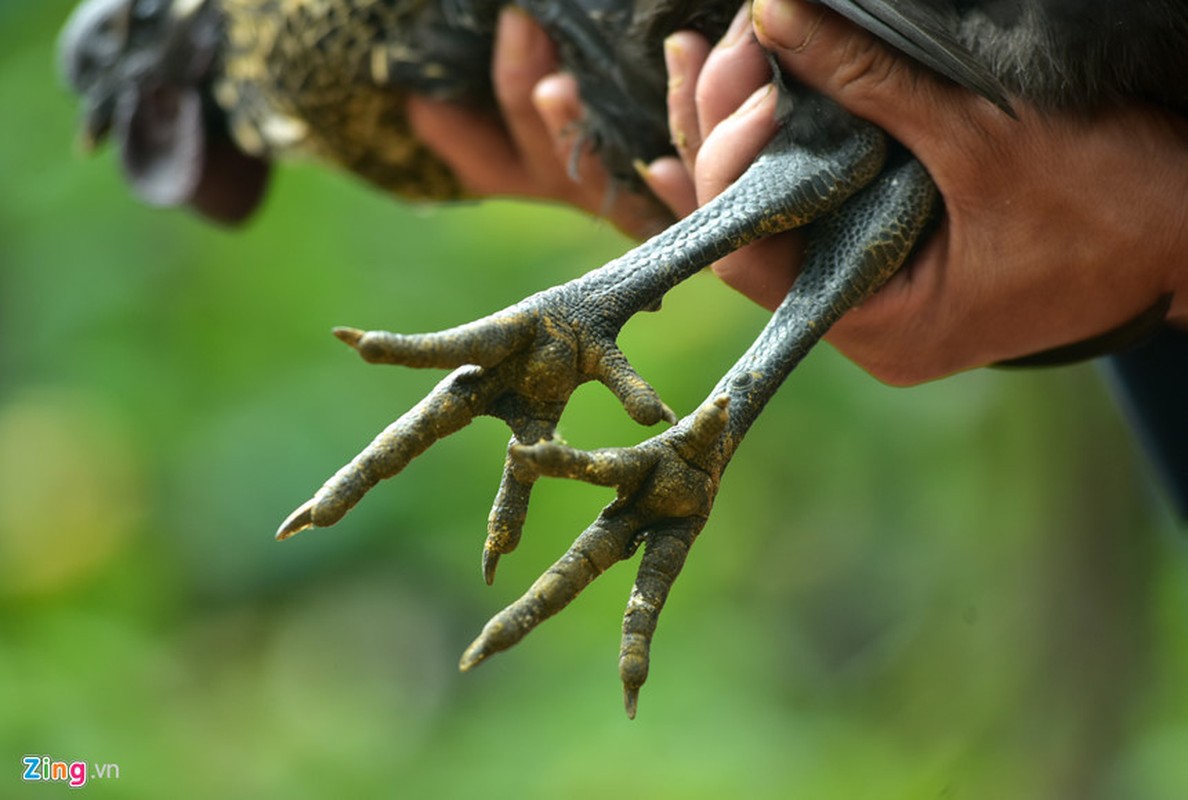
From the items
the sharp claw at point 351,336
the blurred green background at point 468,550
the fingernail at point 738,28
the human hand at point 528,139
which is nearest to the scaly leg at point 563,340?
the sharp claw at point 351,336

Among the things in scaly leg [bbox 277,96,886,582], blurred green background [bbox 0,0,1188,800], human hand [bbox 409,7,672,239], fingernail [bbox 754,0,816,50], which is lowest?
blurred green background [bbox 0,0,1188,800]

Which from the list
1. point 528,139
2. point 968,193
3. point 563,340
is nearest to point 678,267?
point 563,340

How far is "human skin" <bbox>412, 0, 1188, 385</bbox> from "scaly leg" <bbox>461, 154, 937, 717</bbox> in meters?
0.04

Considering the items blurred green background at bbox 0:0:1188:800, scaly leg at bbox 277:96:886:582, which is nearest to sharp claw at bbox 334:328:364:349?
scaly leg at bbox 277:96:886:582

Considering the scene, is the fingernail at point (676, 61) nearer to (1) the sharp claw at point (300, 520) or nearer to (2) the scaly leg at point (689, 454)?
(2) the scaly leg at point (689, 454)

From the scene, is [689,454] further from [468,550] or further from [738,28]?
[468,550]

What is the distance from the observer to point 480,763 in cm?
362

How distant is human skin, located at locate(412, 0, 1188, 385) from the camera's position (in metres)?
1.08

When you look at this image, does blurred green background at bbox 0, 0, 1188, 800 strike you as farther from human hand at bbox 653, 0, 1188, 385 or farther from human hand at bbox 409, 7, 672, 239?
human hand at bbox 653, 0, 1188, 385

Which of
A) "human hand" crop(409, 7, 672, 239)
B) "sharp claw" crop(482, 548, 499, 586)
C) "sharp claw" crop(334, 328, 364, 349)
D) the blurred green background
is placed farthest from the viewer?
the blurred green background

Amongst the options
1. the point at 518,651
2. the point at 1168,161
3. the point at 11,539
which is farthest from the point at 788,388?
the point at 1168,161

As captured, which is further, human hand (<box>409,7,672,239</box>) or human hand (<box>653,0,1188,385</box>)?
human hand (<box>409,7,672,239</box>)

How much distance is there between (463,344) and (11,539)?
3.04 m

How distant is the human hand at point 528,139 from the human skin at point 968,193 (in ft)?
0.77
